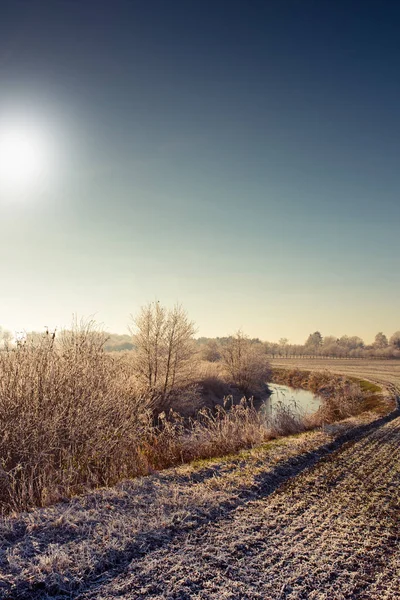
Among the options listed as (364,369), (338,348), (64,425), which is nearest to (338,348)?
(338,348)

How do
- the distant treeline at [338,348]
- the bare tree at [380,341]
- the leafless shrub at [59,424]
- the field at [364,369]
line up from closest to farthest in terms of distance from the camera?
the leafless shrub at [59,424] → the field at [364,369] → the distant treeline at [338,348] → the bare tree at [380,341]

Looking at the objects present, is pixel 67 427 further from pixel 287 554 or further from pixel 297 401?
pixel 297 401

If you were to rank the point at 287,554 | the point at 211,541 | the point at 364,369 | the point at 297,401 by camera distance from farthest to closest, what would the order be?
the point at 364,369
the point at 297,401
the point at 211,541
the point at 287,554

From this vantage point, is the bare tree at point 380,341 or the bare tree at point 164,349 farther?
the bare tree at point 380,341

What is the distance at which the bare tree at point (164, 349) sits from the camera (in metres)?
20.6

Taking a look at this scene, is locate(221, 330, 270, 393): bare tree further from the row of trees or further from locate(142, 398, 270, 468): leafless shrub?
the row of trees

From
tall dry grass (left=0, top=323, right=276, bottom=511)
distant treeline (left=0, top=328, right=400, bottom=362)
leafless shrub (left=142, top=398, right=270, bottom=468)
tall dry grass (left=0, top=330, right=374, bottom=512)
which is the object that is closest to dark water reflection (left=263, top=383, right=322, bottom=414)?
leafless shrub (left=142, top=398, right=270, bottom=468)

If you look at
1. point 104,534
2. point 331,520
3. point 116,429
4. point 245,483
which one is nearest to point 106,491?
point 104,534

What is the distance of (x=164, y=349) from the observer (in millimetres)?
20891

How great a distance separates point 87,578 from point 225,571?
1.20 meters

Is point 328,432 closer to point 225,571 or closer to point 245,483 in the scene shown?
point 245,483

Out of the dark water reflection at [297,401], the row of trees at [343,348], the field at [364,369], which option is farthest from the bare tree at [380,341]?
the dark water reflection at [297,401]

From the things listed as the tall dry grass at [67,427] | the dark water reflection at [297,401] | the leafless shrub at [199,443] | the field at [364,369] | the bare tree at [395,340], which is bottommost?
the dark water reflection at [297,401]

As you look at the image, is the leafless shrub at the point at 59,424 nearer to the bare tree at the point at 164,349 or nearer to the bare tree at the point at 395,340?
the bare tree at the point at 164,349
